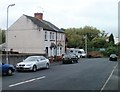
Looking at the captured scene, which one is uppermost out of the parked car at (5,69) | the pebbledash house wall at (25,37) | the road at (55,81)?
the pebbledash house wall at (25,37)

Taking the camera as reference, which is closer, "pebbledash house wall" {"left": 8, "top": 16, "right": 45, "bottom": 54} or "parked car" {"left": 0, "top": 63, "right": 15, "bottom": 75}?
"parked car" {"left": 0, "top": 63, "right": 15, "bottom": 75}

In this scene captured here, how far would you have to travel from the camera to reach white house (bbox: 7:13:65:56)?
5750 centimetres

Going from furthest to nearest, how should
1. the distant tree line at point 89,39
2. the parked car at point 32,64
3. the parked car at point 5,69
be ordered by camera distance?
the distant tree line at point 89,39 → the parked car at point 32,64 → the parked car at point 5,69

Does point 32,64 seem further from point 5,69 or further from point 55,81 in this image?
point 55,81

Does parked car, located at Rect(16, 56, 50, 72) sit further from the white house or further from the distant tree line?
the distant tree line

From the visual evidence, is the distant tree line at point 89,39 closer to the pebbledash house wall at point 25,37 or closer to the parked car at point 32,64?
the pebbledash house wall at point 25,37

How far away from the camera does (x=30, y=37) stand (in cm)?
5841

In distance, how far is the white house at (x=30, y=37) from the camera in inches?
2264

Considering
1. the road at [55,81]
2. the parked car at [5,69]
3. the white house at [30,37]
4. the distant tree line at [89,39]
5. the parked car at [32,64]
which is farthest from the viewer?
the distant tree line at [89,39]

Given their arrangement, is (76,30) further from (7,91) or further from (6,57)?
(7,91)

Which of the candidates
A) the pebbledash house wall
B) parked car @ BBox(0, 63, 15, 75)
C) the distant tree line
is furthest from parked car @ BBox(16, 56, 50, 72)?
the distant tree line

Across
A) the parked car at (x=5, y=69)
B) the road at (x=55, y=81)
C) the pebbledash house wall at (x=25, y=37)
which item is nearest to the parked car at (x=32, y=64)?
the road at (x=55, y=81)

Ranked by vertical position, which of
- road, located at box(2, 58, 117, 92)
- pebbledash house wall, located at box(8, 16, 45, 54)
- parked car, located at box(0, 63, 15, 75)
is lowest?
road, located at box(2, 58, 117, 92)

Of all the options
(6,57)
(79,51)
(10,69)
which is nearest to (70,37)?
(79,51)
